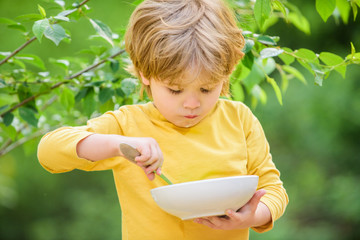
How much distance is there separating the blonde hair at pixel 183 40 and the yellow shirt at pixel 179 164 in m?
0.15

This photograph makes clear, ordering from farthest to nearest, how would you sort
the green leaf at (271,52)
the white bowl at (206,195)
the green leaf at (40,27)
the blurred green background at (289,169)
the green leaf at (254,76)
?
the blurred green background at (289,169)
the green leaf at (254,76)
the green leaf at (271,52)
the green leaf at (40,27)
the white bowl at (206,195)

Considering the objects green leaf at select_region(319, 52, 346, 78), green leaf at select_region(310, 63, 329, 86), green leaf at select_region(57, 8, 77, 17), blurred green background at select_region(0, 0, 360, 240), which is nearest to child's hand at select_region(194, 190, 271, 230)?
green leaf at select_region(310, 63, 329, 86)

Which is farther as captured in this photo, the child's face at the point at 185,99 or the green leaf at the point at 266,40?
the green leaf at the point at 266,40

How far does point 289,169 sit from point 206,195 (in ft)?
14.4

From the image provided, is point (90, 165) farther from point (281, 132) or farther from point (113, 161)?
point (281, 132)

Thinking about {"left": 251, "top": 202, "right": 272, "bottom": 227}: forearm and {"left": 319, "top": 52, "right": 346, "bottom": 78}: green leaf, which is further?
{"left": 319, "top": 52, "right": 346, "bottom": 78}: green leaf

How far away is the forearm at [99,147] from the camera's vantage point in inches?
43.1

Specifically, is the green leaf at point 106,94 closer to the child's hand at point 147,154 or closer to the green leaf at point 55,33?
the green leaf at point 55,33

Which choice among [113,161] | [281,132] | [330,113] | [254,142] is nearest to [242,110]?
[254,142]

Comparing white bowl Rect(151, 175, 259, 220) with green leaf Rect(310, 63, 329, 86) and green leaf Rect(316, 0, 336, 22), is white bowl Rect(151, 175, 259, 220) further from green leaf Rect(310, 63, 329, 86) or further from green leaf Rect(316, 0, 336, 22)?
green leaf Rect(316, 0, 336, 22)

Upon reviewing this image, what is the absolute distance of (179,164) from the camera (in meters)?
1.27

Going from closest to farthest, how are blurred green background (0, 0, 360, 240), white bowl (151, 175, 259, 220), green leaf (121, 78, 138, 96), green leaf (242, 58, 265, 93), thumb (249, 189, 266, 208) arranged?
white bowl (151, 175, 259, 220)
thumb (249, 189, 266, 208)
green leaf (121, 78, 138, 96)
green leaf (242, 58, 265, 93)
blurred green background (0, 0, 360, 240)

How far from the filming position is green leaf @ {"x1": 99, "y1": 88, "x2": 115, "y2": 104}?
1.70 metres

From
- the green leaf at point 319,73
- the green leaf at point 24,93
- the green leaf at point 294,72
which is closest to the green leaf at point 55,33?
the green leaf at point 24,93
